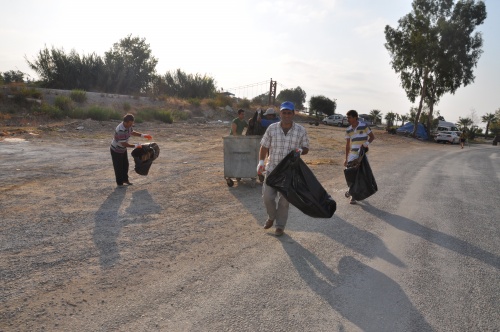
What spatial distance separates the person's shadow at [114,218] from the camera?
439cm

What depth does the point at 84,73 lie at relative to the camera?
3075cm

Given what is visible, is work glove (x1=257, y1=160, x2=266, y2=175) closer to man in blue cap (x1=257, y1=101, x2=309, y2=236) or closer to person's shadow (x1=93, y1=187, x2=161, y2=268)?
man in blue cap (x1=257, y1=101, x2=309, y2=236)

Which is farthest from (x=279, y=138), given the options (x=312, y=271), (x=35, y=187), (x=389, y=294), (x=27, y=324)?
(x=35, y=187)

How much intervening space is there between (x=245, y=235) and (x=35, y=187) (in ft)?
15.4

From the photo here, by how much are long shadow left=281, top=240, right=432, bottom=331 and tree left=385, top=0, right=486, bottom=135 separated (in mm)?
35799

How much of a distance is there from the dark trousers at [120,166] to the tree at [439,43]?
34.0 meters

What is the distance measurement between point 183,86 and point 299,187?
35.9 metres

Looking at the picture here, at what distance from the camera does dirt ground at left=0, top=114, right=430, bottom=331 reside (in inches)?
129

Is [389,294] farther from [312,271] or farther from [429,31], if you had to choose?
[429,31]

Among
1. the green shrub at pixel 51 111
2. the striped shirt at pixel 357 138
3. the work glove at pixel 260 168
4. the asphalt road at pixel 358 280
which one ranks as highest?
the striped shirt at pixel 357 138

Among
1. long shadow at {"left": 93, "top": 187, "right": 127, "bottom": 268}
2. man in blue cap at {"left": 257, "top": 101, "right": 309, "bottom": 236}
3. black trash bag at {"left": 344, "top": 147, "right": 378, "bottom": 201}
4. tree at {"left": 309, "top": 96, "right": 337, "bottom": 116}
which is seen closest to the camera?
long shadow at {"left": 93, "top": 187, "right": 127, "bottom": 268}

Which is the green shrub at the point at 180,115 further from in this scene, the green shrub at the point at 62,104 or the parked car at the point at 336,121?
the parked car at the point at 336,121

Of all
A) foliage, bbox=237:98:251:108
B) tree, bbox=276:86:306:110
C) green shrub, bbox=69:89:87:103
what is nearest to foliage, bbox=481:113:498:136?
tree, bbox=276:86:306:110

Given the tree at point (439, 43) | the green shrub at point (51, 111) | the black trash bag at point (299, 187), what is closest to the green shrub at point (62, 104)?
the green shrub at point (51, 111)
